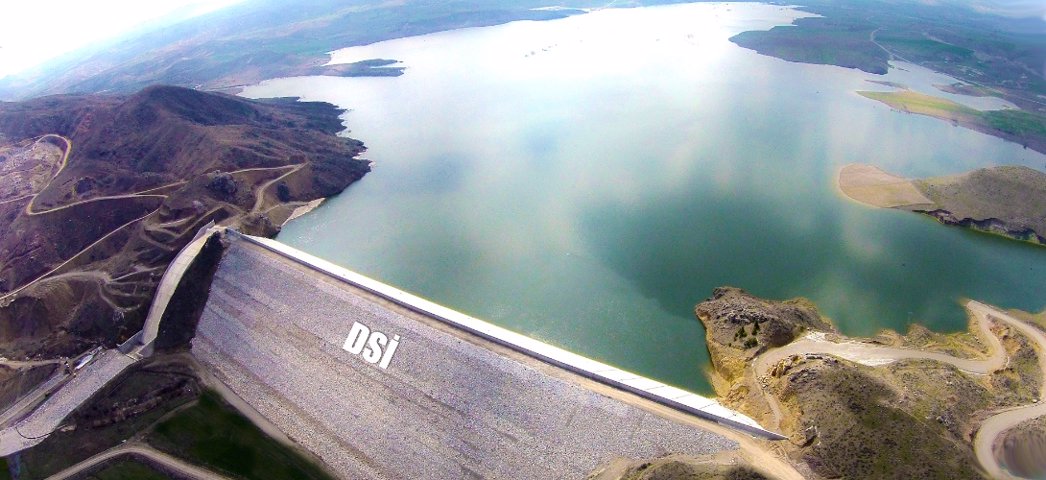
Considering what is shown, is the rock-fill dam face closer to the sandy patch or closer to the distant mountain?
the distant mountain

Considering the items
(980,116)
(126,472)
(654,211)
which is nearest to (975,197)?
(654,211)

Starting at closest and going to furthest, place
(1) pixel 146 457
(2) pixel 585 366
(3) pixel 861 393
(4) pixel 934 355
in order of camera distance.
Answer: (3) pixel 861 393 → (2) pixel 585 366 → (1) pixel 146 457 → (4) pixel 934 355

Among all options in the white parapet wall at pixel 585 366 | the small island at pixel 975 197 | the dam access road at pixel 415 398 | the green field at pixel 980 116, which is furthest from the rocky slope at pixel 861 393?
the green field at pixel 980 116

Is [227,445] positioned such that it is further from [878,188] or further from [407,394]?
[878,188]

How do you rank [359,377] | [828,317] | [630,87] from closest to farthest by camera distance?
[359,377] → [828,317] → [630,87]

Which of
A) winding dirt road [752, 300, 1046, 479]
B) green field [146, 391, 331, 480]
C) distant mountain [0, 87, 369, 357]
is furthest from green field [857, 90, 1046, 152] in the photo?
green field [146, 391, 331, 480]

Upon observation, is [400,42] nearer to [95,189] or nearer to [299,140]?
[299,140]

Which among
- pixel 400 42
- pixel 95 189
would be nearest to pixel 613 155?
pixel 95 189
